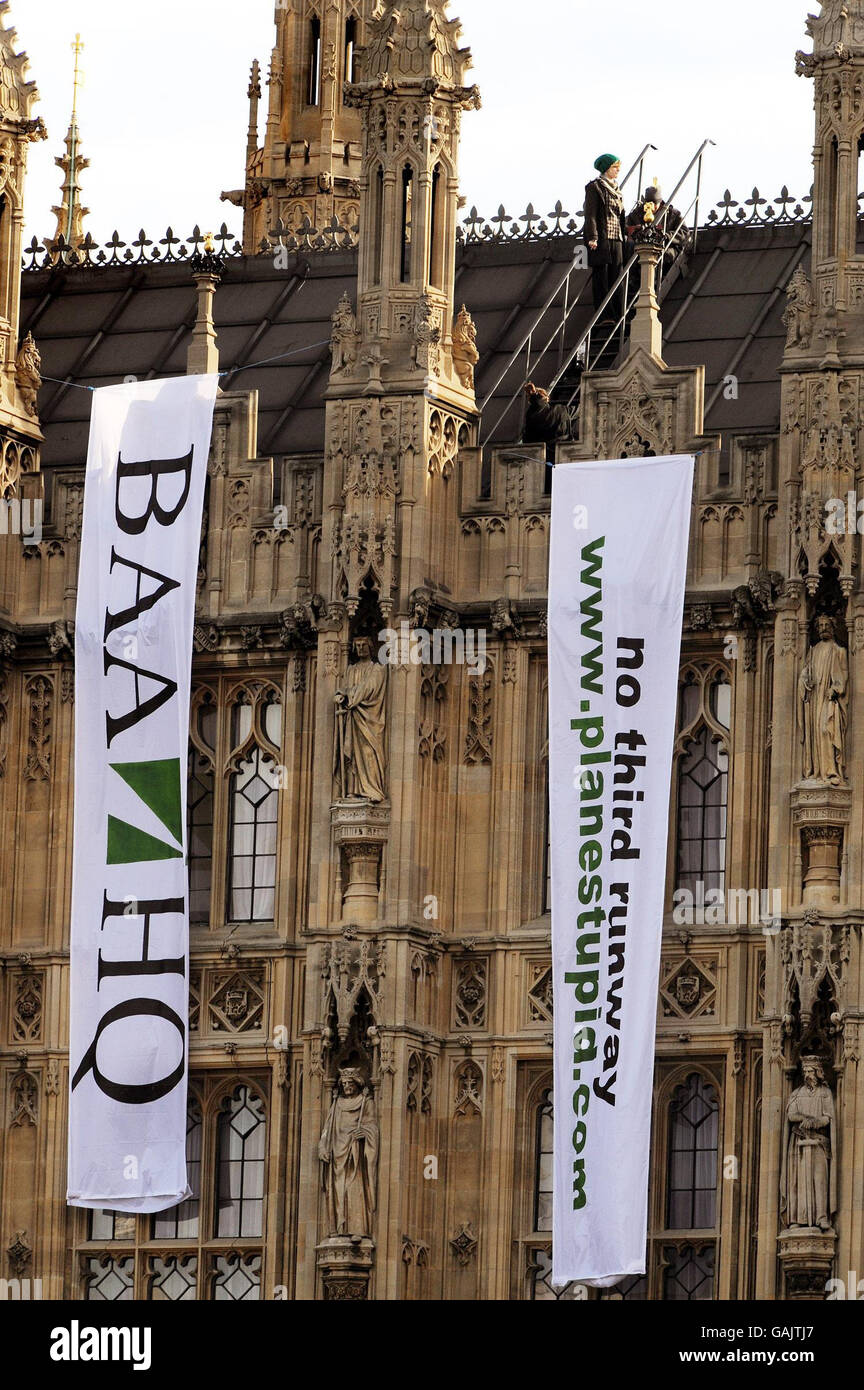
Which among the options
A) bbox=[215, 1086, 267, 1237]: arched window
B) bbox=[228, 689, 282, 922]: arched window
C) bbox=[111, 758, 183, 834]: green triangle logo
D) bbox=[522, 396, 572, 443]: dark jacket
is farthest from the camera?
bbox=[522, 396, 572, 443]: dark jacket

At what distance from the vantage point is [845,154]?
2729 inches

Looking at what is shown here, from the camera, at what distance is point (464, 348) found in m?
71.8

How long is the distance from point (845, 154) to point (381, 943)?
450 inches

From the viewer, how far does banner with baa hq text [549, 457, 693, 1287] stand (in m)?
67.8

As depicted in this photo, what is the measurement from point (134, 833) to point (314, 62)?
66.6 ft

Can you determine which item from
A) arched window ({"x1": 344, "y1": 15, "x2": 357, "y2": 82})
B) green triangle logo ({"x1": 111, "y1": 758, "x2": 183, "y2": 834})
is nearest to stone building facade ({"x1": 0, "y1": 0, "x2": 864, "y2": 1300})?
green triangle logo ({"x1": 111, "y1": 758, "x2": 183, "y2": 834})

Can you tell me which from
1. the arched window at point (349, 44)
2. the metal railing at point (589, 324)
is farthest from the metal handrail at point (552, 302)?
the arched window at point (349, 44)

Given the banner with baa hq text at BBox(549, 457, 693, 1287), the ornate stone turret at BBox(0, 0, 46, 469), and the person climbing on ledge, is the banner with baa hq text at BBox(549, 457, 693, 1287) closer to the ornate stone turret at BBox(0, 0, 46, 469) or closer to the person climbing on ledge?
the person climbing on ledge

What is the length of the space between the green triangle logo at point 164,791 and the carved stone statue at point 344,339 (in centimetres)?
555

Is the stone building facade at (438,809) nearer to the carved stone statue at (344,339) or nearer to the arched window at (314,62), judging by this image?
the carved stone statue at (344,339)

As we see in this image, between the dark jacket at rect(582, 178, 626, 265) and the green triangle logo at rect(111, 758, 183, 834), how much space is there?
9.94m

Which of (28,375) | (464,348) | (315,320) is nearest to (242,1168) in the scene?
(464,348)
